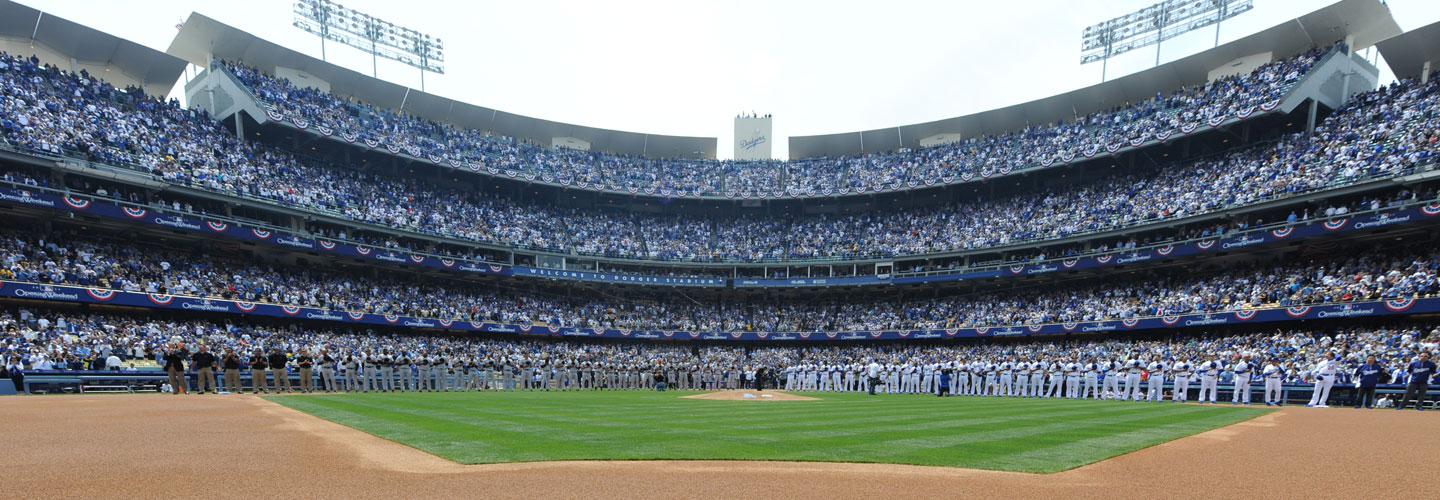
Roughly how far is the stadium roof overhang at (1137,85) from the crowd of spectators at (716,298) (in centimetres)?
1561

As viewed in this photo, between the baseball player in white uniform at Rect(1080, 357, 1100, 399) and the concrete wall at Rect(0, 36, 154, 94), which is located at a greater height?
the concrete wall at Rect(0, 36, 154, 94)

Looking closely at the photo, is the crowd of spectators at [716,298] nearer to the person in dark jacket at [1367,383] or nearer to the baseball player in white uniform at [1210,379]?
the person in dark jacket at [1367,383]

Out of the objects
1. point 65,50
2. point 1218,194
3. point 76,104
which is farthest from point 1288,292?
point 65,50

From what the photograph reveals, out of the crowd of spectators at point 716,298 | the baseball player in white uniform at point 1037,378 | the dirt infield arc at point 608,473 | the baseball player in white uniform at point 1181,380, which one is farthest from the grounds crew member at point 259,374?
the baseball player in white uniform at point 1181,380

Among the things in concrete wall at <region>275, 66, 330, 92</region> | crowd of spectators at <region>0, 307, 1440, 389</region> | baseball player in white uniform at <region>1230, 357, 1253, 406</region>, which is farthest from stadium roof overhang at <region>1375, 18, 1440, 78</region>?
concrete wall at <region>275, 66, 330, 92</region>

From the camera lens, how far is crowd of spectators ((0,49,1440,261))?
105 ft

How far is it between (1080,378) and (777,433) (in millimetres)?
20558

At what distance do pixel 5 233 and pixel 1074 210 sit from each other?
55.1 metres

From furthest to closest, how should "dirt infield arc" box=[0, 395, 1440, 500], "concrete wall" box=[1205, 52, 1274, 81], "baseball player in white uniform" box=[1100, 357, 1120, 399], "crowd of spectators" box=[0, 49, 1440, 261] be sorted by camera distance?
"concrete wall" box=[1205, 52, 1274, 81] → "crowd of spectators" box=[0, 49, 1440, 261] → "baseball player in white uniform" box=[1100, 357, 1120, 399] → "dirt infield arc" box=[0, 395, 1440, 500]

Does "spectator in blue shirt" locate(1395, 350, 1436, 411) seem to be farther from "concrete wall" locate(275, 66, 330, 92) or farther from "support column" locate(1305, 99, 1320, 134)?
"concrete wall" locate(275, 66, 330, 92)

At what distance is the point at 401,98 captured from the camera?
5312 cm

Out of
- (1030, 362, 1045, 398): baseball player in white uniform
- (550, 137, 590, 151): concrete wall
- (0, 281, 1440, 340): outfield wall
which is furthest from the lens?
(550, 137, 590, 151): concrete wall

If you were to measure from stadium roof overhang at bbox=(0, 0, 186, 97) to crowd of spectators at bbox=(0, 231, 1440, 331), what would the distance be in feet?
45.0

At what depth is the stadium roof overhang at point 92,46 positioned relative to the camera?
35.8 metres
